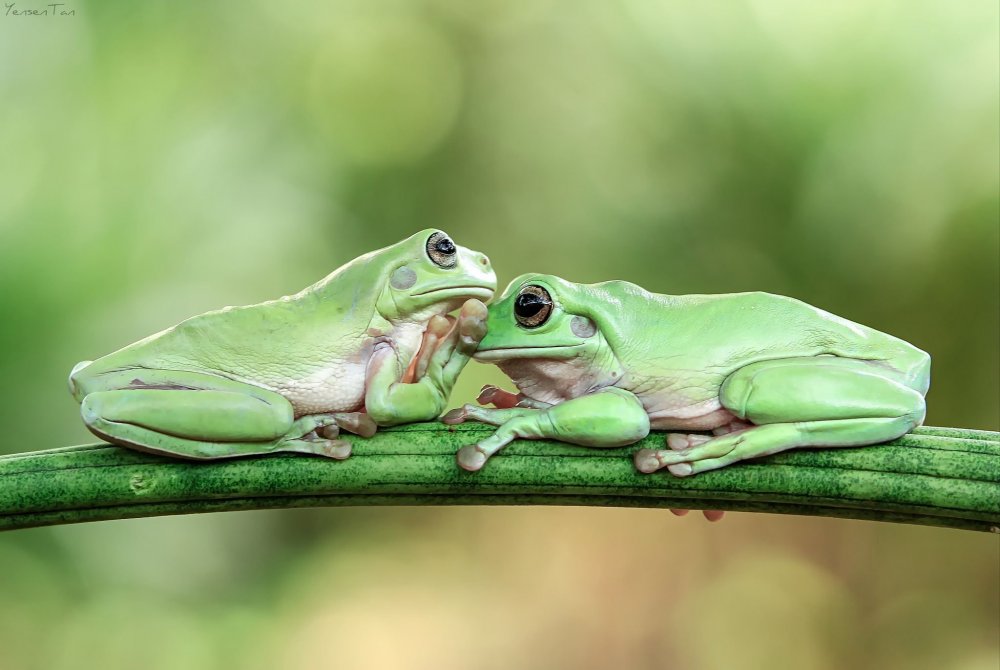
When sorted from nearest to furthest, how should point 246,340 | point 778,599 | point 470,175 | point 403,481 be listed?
point 403,481
point 246,340
point 778,599
point 470,175

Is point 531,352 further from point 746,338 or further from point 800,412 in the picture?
point 800,412

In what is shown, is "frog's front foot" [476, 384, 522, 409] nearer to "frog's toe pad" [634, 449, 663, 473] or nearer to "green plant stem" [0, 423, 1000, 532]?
"green plant stem" [0, 423, 1000, 532]

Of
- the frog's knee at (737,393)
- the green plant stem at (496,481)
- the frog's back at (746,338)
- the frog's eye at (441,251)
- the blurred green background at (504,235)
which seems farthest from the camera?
the blurred green background at (504,235)

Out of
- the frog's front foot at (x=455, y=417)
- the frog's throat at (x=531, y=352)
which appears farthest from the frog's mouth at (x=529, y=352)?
the frog's front foot at (x=455, y=417)

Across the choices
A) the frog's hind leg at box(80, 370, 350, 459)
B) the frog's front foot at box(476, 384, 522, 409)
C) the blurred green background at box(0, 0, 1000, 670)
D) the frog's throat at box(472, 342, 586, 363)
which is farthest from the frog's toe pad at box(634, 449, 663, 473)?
the blurred green background at box(0, 0, 1000, 670)

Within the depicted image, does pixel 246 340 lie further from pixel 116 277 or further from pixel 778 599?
pixel 778 599

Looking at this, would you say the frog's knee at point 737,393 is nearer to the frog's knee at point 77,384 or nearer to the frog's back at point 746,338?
the frog's back at point 746,338

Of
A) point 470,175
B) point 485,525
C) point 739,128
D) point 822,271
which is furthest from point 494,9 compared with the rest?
point 485,525

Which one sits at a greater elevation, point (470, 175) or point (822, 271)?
point (470, 175)

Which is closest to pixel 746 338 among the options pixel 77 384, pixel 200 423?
pixel 200 423
